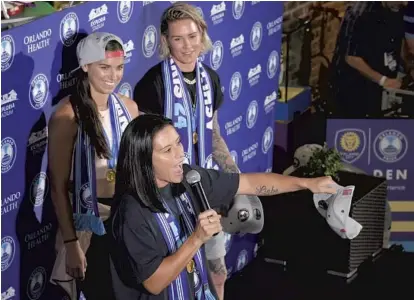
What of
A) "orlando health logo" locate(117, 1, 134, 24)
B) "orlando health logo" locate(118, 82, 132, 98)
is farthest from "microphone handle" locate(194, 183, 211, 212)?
"orlando health logo" locate(117, 1, 134, 24)

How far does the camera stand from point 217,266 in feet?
16.3

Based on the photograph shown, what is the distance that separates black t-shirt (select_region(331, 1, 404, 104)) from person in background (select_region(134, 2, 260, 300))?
82.6 inches

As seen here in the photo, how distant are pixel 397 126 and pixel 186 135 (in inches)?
76.6

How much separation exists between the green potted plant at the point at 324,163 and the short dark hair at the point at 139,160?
2.25 metres

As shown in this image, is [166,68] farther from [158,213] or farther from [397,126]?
[397,126]

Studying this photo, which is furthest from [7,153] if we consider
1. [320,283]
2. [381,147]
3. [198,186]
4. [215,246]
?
[381,147]

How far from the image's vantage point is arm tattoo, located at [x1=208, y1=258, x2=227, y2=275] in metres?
4.96

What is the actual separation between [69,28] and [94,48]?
0.56 feet

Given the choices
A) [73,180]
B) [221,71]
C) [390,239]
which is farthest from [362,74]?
[73,180]

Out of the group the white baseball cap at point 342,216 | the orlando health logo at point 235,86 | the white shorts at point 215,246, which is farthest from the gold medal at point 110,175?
the orlando health logo at point 235,86

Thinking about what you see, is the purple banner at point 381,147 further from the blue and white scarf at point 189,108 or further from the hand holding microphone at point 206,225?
the hand holding microphone at point 206,225

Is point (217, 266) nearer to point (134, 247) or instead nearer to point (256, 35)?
point (134, 247)

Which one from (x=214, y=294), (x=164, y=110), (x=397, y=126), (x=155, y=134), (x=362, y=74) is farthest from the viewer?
(x=362, y=74)

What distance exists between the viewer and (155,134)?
3652 millimetres
